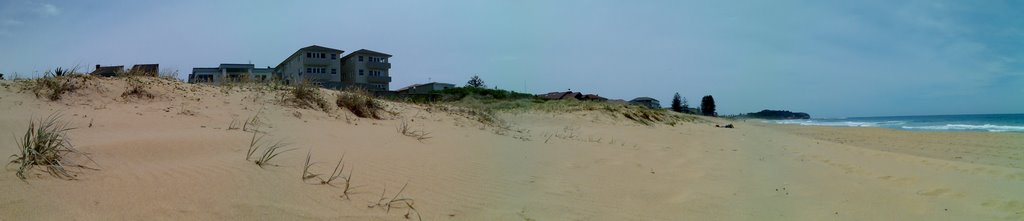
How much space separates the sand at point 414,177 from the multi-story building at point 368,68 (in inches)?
1474

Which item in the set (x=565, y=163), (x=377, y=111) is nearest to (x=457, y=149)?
(x=565, y=163)

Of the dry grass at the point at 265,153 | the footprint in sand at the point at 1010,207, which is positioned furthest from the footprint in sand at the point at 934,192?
the dry grass at the point at 265,153

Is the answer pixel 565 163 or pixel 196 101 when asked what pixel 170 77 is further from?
pixel 565 163

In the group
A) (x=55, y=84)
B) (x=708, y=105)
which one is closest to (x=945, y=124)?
(x=708, y=105)

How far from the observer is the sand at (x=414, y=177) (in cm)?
282

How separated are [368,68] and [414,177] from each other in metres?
43.2

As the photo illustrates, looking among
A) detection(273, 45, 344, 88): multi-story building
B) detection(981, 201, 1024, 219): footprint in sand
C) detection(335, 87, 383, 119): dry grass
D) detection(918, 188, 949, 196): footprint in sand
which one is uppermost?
detection(273, 45, 344, 88): multi-story building

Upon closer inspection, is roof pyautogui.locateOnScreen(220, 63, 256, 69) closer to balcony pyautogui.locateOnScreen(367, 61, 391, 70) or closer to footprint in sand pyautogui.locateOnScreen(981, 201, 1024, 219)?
balcony pyautogui.locateOnScreen(367, 61, 391, 70)

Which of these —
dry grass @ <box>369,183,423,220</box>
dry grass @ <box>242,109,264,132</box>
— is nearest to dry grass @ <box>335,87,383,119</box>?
dry grass @ <box>242,109,264,132</box>

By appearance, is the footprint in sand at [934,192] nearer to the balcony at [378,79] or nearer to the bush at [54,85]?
the bush at [54,85]

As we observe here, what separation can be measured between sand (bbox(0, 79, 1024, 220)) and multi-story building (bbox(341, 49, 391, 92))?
37.4 m

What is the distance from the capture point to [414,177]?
4.16 metres

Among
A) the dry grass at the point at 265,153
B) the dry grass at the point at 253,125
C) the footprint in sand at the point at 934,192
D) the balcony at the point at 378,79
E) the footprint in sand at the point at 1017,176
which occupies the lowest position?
the footprint in sand at the point at 934,192

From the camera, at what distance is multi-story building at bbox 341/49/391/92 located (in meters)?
44.8
